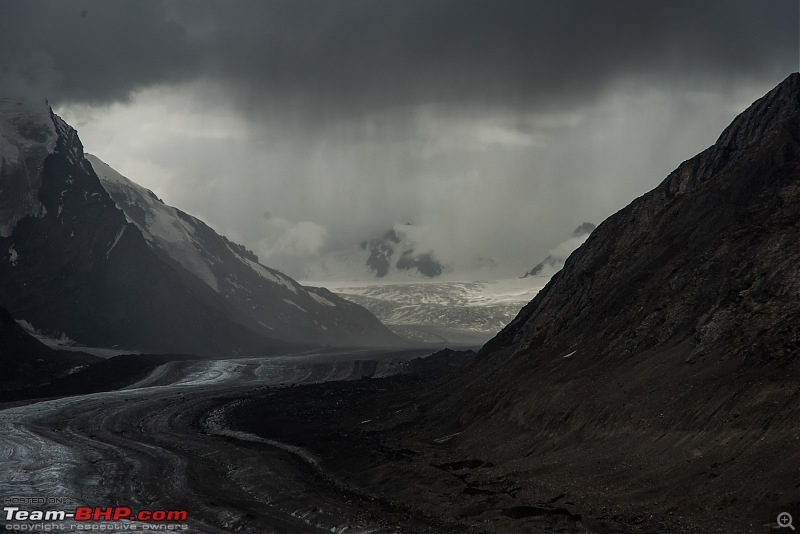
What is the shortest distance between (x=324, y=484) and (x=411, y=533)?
1204 centimetres

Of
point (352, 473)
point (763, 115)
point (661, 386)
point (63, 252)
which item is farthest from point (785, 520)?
point (63, 252)

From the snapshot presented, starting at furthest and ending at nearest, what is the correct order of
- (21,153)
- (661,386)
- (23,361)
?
1. (21,153)
2. (23,361)
3. (661,386)

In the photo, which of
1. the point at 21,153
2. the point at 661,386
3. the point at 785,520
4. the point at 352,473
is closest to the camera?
the point at 785,520

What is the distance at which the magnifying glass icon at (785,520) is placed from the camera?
24669mm

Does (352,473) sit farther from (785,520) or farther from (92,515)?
(785,520)

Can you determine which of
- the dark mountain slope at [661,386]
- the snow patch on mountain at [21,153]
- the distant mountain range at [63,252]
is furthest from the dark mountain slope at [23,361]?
the dark mountain slope at [661,386]

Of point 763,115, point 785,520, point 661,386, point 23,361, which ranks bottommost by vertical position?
point 785,520

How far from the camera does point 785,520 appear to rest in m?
24.9

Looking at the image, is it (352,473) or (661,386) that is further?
(352,473)

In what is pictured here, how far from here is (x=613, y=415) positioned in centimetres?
3988

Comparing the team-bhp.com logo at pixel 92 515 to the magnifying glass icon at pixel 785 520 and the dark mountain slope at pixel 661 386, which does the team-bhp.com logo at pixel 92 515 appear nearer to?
the dark mountain slope at pixel 661 386

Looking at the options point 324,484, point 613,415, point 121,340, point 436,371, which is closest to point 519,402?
point 613,415

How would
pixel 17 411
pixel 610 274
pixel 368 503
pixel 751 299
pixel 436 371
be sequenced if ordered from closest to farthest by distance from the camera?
pixel 368 503
pixel 751 299
pixel 610 274
pixel 17 411
pixel 436 371

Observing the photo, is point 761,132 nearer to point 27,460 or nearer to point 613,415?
point 613,415
